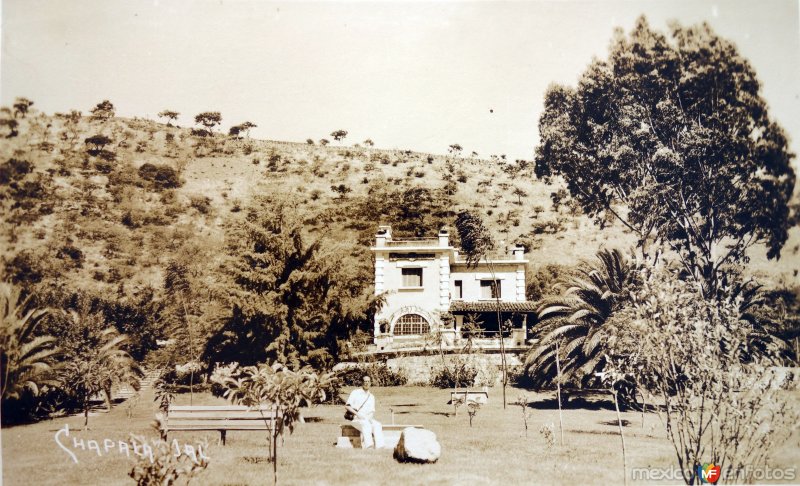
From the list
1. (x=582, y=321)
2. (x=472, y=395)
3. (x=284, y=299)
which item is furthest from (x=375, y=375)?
(x=582, y=321)

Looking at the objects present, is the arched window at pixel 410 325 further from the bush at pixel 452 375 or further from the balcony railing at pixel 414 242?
the balcony railing at pixel 414 242

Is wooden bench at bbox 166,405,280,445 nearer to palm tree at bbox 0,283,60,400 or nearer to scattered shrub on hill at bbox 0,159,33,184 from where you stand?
palm tree at bbox 0,283,60,400

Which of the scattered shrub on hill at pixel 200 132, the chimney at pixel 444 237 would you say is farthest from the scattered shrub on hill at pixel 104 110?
the chimney at pixel 444 237

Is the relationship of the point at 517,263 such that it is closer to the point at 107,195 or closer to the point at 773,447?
the point at 773,447

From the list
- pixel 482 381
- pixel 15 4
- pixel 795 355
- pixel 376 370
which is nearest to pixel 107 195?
pixel 15 4

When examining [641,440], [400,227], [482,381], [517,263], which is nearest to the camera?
[641,440]
